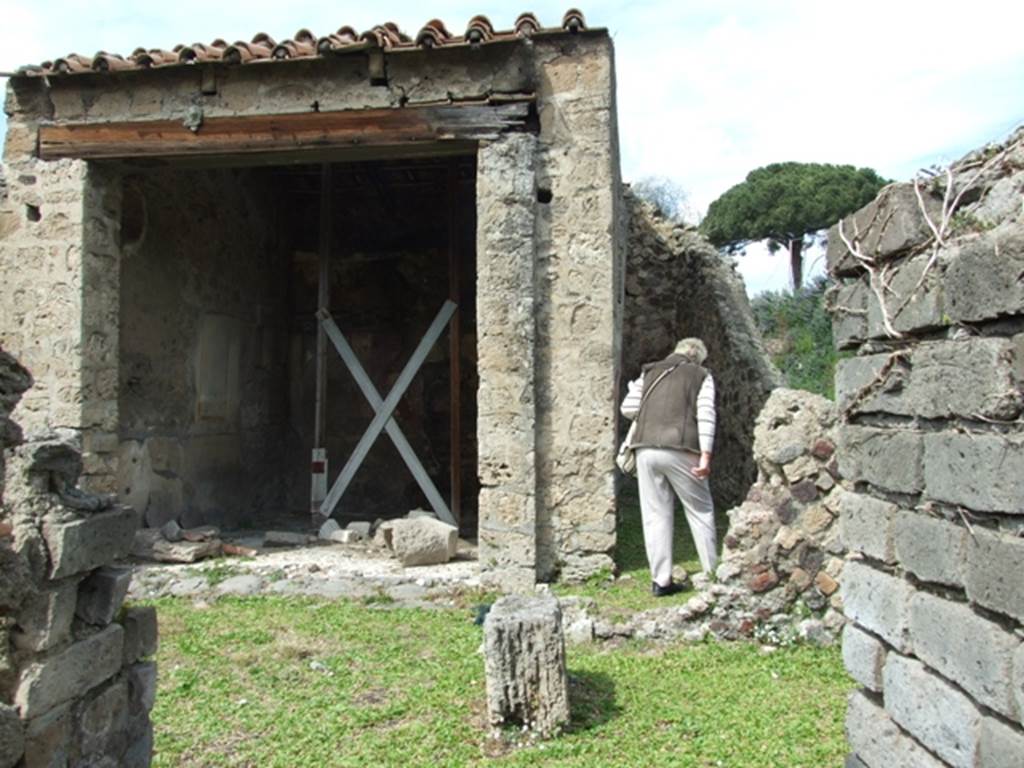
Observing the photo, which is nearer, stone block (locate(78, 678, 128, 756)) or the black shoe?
stone block (locate(78, 678, 128, 756))

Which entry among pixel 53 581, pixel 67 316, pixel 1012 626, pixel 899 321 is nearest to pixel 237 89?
pixel 67 316

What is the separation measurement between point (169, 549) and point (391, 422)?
255 centimetres

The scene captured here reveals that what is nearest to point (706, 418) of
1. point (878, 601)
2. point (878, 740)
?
point (878, 601)

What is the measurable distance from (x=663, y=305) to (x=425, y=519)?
505 centimetres

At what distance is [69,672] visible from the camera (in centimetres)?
272

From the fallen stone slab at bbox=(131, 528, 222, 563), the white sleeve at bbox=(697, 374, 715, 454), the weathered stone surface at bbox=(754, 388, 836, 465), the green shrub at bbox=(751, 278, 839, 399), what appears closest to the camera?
the weathered stone surface at bbox=(754, 388, 836, 465)

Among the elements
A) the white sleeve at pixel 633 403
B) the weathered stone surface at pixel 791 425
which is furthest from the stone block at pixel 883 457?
the white sleeve at pixel 633 403

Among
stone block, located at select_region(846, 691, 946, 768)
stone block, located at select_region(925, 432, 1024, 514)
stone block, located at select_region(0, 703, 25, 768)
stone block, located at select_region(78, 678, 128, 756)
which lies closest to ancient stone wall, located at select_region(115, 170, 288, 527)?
stone block, located at select_region(78, 678, 128, 756)

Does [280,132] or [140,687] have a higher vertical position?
[280,132]

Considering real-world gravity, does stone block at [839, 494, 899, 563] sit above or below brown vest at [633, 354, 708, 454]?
below

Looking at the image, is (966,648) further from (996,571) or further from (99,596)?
(99,596)

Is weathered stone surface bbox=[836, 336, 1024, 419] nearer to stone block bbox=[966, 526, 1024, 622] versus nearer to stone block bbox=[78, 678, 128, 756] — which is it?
stone block bbox=[966, 526, 1024, 622]

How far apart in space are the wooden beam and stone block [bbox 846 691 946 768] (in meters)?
4.85

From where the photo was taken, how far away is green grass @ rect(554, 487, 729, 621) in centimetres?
571
